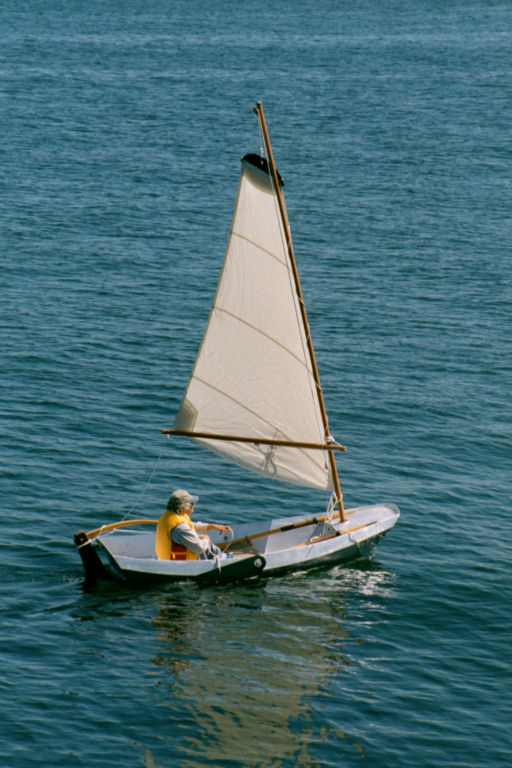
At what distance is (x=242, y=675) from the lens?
2750 cm

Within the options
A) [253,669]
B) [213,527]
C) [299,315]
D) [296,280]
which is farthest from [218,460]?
[253,669]

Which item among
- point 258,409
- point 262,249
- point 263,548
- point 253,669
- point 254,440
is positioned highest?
point 262,249

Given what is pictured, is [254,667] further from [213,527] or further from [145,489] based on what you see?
[145,489]

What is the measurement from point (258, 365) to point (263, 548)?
19.5ft

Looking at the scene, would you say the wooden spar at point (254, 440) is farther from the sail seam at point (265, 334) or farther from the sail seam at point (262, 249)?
the sail seam at point (262, 249)

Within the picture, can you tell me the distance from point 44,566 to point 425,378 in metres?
24.0

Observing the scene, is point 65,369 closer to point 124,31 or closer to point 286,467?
point 286,467

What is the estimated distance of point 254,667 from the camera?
2794 centimetres

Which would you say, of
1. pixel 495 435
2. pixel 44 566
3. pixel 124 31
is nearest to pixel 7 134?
pixel 124 31

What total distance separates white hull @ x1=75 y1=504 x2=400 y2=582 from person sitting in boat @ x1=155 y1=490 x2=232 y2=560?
1.44ft

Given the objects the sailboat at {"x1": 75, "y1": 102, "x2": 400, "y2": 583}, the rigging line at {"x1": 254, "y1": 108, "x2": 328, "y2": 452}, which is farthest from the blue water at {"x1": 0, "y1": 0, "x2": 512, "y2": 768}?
the rigging line at {"x1": 254, "y1": 108, "x2": 328, "y2": 452}

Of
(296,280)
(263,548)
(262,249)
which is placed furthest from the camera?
(263,548)

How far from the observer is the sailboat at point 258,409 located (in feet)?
102

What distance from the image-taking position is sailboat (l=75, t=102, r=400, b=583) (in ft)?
102
